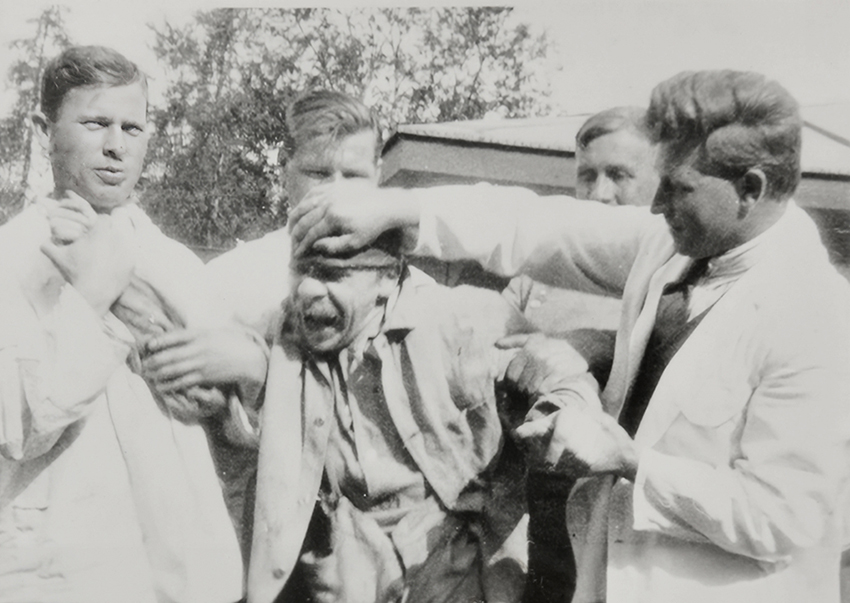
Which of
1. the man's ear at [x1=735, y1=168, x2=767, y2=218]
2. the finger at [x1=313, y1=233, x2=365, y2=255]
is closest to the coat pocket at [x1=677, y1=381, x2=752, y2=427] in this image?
the man's ear at [x1=735, y1=168, x2=767, y2=218]

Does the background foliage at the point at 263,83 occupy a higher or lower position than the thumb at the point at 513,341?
higher

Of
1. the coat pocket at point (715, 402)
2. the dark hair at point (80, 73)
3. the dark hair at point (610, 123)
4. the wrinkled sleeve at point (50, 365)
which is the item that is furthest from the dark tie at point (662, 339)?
the dark hair at point (80, 73)

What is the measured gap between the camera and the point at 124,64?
3436 millimetres

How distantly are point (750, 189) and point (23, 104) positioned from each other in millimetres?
2506

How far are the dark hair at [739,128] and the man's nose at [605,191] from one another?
1.00 ft

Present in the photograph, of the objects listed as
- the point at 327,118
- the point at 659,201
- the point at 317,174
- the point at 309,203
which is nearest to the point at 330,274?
the point at 309,203

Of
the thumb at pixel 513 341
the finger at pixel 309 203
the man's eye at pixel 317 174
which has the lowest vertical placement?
the thumb at pixel 513 341

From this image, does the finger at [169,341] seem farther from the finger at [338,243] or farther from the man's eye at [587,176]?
the man's eye at [587,176]

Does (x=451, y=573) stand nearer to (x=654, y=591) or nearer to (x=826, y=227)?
(x=654, y=591)

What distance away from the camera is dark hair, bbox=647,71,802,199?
2893 millimetres

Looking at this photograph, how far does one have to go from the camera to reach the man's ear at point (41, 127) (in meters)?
3.42

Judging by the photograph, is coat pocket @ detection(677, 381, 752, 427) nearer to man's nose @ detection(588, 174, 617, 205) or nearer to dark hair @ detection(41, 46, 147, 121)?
man's nose @ detection(588, 174, 617, 205)

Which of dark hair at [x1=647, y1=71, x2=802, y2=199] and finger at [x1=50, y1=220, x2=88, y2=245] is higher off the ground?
dark hair at [x1=647, y1=71, x2=802, y2=199]

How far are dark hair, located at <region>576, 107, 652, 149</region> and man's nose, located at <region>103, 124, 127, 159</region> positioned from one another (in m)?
1.53
